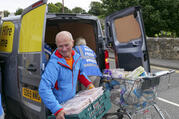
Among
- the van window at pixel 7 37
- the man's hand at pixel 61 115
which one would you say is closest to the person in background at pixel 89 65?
the van window at pixel 7 37

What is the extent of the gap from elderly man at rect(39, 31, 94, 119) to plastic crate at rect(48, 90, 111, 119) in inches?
7.8

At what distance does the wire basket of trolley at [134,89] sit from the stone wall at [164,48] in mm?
10980

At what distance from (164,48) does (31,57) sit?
1225cm

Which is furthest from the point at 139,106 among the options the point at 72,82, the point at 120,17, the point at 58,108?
the point at 120,17

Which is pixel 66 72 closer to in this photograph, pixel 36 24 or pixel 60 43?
pixel 60 43

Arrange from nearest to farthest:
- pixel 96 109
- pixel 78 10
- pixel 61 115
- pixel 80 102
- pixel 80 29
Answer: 1. pixel 61 115
2. pixel 80 102
3. pixel 96 109
4. pixel 80 29
5. pixel 78 10

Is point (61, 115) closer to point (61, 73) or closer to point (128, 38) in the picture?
point (61, 73)

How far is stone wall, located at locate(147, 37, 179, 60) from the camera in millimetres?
13339

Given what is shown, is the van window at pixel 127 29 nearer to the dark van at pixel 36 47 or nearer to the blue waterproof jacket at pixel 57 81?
the dark van at pixel 36 47

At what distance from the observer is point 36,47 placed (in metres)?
3.01

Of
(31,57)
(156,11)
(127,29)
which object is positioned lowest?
(31,57)

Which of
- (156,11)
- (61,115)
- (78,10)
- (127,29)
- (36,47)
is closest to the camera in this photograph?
(61,115)

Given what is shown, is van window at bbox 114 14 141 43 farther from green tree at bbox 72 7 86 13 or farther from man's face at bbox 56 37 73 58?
green tree at bbox 72 7 86 13

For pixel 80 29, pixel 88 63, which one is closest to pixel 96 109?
pixel 88 63
